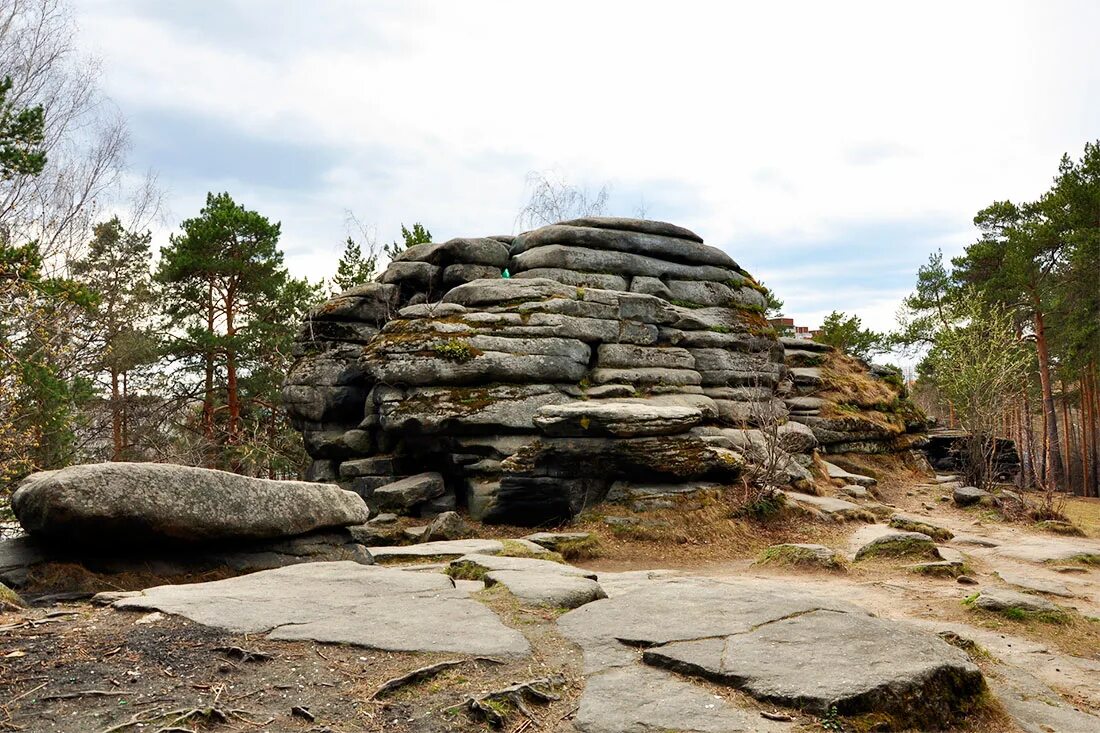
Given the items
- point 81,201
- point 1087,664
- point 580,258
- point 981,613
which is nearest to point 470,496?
point 580,258

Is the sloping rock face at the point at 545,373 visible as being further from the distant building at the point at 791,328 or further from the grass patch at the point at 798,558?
the distant building at the point at 791,328

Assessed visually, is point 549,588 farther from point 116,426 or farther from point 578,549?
point 116,426

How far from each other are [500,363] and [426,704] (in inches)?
497

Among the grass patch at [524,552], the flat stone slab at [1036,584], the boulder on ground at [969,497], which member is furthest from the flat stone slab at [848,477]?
the grass patch at [524,552]

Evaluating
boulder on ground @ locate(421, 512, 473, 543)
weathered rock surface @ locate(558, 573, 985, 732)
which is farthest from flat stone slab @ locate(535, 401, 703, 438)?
weathered rock surface @ locate(558, 573, 985, 732)

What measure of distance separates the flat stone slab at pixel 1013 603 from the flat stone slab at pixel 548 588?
4.52 m

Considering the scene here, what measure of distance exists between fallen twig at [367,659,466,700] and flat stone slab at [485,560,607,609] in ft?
5.69

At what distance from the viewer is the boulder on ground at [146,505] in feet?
23.3

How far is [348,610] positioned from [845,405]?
2135cm

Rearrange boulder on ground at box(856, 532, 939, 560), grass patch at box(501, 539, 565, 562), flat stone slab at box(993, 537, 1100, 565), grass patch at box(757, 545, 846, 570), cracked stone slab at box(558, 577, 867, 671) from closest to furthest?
1. cracked stone slab at box(558, 577, 867, 671)
2. grass patch at box(501, 539, 565, 562)
3. grass patch at box(757, 545, 846, 570)
4. boulder on ground at box(856, 532, 939, 560)
5. flat stone slab at box(993, 537, 1100, 565)

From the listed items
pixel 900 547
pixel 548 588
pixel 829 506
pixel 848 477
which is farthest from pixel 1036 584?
pixel 848 477

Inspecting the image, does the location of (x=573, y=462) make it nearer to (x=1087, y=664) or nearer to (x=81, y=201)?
(x=1087, y=664)

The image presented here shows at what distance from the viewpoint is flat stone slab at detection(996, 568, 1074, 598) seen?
9.38 metres

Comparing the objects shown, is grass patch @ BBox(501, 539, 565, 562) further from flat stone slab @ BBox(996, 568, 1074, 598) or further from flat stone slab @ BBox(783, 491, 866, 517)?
flat stone slab @ BBox(783, 491, 866, 517)
